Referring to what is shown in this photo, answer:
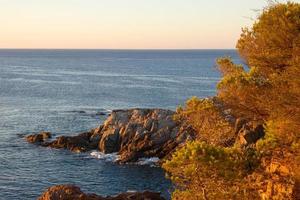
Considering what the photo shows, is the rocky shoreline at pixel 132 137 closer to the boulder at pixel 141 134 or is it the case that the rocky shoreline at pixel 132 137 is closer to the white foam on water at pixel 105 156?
the boulder at pixel 141 134

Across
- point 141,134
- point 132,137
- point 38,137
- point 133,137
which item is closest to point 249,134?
point 141,134

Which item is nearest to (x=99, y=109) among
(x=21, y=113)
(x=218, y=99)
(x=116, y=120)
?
(x=21, y=113)

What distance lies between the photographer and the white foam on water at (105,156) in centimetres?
6059

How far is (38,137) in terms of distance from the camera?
69938 mm

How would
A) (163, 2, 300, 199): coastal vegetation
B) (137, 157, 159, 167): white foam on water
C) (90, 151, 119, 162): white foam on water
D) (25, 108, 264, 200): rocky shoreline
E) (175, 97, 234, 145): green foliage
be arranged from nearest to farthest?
(163, 2, 300, 199): coastal vegetation
(175, 97, 234, 145): green foliage
(137, 157, 159, 167): white foam on water
(90, 151, 119, 162): white foam on water
(25, 108, 264, 200): rocky shoreline

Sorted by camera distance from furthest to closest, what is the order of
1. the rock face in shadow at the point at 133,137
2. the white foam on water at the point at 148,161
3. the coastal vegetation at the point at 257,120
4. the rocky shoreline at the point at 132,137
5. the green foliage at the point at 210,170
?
the rock face in shadow at the point at 133,137, the rocky shoreline at the point at 132,137, the white foam on water at the point at 148,161, the coastal vegetation at the point at 257,120, the green foliage at the point at 210,170

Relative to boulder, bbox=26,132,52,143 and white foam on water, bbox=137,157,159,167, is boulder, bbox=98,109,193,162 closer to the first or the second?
white foam on water, bbox=137,157,159,167

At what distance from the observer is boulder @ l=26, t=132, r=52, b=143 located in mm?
69319

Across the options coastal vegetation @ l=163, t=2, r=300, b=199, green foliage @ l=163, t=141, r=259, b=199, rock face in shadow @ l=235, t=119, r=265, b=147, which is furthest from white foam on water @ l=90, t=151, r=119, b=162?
green foliage @ l=163, t=141, r=259, b=199

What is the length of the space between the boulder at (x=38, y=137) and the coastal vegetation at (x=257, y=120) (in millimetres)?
52638

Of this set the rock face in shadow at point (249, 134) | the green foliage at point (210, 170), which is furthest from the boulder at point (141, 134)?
the green foliage at point (210, 170)

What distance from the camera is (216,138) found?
1961cm

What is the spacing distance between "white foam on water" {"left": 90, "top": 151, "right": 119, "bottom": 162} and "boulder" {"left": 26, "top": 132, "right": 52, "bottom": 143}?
33.3 feet

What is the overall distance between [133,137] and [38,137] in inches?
601
